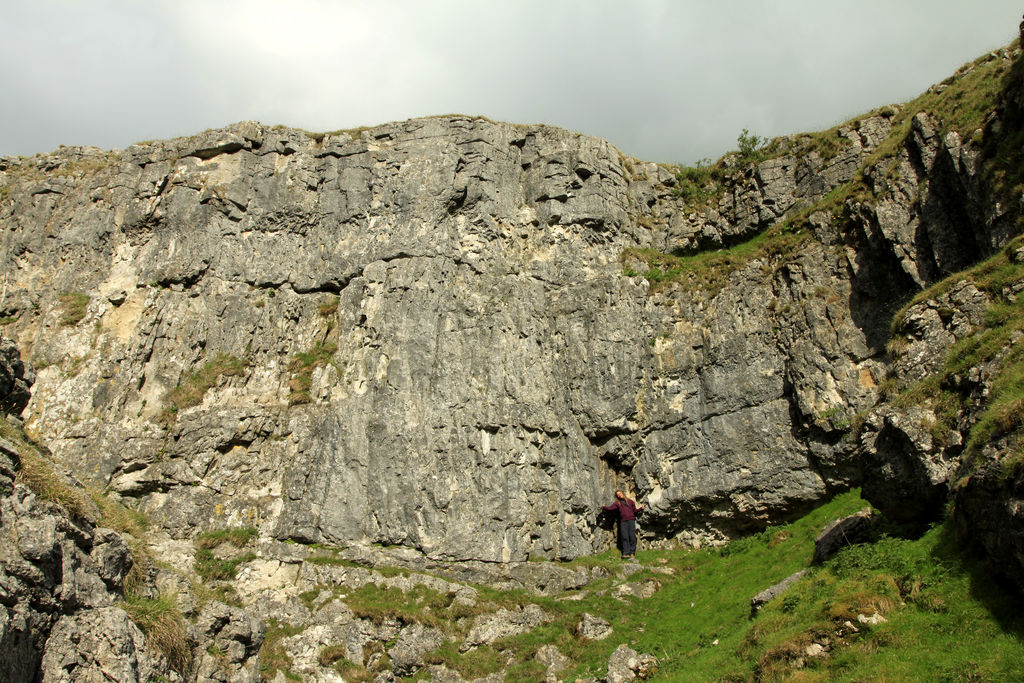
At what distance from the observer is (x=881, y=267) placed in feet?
71.3

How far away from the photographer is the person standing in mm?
20641

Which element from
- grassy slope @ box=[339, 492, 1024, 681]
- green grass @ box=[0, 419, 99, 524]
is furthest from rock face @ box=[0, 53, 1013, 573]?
green grass @ box=[0, 419, 99, 524]

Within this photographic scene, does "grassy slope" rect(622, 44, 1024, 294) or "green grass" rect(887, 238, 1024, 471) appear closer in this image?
"green grass" rect(887, 238, 1024, 471)

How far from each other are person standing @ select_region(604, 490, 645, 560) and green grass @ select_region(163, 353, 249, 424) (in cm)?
1316

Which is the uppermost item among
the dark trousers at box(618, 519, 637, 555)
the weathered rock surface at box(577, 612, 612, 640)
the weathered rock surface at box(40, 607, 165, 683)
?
the dark trousers at box(618, 519, 637, 555)

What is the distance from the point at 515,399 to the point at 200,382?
34.0 ft

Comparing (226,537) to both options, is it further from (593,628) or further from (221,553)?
(593,628)

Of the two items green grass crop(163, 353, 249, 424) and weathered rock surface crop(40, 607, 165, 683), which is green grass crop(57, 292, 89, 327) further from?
weathered rock surface crop(40, 607, 165, 683)

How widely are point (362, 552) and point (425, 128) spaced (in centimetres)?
1674

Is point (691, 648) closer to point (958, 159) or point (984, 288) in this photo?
point (984, 288)

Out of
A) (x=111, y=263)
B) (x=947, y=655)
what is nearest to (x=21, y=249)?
(x=111, y=263)

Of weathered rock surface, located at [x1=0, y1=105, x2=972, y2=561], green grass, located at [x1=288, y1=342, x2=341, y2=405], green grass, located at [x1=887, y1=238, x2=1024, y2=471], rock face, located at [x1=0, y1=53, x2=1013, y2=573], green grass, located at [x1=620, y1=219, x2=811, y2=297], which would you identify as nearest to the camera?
green grass, located at [x1=887, y1=238, x2=1024, y2=471]

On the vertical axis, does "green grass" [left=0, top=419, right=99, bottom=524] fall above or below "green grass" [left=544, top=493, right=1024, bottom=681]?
above

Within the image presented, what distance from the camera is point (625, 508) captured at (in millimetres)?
21141
